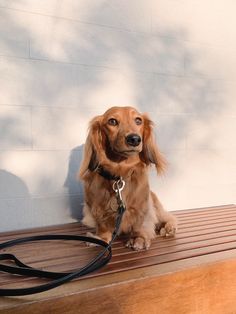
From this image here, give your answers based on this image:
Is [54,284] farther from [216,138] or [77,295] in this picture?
[216,138]

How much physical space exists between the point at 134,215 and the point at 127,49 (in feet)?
4.32

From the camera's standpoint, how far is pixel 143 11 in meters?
2.56

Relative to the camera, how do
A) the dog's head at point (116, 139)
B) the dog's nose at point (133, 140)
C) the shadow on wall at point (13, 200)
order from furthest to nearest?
the shadow on wall at point (13, 200), the dog's head at point (116, 139), the dog's nose at point (133, 140)

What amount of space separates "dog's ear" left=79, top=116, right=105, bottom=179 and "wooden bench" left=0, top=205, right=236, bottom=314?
1.38 ft

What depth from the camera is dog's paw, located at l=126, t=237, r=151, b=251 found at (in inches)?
66.8

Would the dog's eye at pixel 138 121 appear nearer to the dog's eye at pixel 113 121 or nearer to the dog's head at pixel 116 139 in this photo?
the dog's head at pixel 116 139

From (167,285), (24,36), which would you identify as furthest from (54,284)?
(24,36)

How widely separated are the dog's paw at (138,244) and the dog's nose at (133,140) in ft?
1.64

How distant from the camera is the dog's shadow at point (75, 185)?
94.8 inches

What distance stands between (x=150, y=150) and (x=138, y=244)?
0.54 m

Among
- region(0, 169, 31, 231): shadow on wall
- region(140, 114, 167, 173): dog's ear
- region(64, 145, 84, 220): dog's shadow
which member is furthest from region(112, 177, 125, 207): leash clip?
region(0, 169, 31, 231): shadow on wall

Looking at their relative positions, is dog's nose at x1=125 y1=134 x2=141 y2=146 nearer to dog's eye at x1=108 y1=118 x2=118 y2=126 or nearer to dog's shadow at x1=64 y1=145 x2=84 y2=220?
dog's eye at x1=108 y1=118 x2=118 y2=126

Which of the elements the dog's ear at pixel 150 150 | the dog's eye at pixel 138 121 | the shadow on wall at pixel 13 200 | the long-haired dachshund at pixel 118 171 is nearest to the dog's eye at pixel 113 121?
the long-haired dachshund at pixel 118 171

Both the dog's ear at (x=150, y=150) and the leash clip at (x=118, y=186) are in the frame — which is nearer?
the leash clip at (x=118, y=186)
